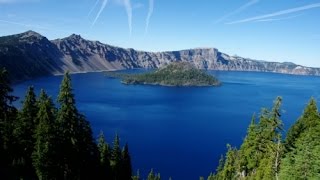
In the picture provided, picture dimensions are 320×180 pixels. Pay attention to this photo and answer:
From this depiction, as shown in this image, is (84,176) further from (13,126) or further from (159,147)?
(159,147)

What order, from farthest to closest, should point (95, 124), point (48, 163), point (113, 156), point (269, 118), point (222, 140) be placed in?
1. point (95, 124)
2. point (222, 140)
3. point (113, 156)
4. point (269, 118)
5. point (48, 163)

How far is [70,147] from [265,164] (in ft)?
79.2

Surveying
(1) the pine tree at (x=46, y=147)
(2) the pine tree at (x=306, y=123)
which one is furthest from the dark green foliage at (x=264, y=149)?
(1) the pine tree at (x=46, y=147)

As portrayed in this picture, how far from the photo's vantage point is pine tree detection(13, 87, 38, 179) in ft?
155

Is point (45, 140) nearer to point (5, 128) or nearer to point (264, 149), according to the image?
point (5, 128)

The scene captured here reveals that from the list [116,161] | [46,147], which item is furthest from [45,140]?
[116,161]

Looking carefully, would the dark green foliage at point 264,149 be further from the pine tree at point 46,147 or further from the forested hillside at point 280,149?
the pine tree at point 46,147

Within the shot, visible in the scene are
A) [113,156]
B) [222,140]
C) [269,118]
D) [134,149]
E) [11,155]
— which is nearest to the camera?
[269,118]

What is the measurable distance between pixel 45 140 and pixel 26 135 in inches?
306

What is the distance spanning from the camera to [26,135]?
48031 millimetres

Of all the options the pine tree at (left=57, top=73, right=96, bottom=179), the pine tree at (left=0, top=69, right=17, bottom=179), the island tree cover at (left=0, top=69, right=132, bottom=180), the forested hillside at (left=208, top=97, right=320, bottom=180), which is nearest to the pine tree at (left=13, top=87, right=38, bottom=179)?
the island tree cover at (left=0, top=69, right=132, bottom=180)

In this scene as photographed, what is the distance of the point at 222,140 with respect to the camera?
168750 mm

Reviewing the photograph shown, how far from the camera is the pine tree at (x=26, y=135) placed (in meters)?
47.3

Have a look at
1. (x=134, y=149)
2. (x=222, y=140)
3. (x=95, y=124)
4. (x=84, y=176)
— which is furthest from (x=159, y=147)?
(x=84, y=176)
